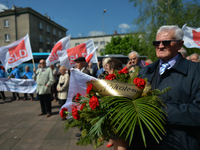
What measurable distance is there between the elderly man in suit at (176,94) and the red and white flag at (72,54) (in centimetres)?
518

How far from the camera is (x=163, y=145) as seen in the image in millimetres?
1168

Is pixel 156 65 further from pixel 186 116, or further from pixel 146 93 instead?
pixel 186 116

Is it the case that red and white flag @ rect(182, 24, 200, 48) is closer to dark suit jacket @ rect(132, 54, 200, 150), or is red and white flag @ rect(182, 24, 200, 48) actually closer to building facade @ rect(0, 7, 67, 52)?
dark suit jacket @ rect(132, 54, 200, 150)

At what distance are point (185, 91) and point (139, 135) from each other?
0.59 m

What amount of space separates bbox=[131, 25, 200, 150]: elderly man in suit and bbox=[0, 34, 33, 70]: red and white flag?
6.13m

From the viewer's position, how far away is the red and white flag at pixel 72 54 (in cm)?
630

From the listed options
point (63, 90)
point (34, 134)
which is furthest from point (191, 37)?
point (34, 134)

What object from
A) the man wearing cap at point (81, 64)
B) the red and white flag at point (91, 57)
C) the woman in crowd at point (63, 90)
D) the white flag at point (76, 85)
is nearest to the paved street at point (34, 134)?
the woman in crowd at point (63, 90)

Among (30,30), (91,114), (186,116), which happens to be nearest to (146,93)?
(186,116)

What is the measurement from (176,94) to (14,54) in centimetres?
670

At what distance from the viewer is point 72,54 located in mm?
6422

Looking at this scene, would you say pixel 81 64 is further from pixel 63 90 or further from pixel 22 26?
pixel 22 26

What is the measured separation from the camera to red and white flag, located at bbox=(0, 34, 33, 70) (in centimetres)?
602

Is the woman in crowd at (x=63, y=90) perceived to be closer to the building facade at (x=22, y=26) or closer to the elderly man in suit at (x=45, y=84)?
the elderly man in suit at (x=45, y=84)
